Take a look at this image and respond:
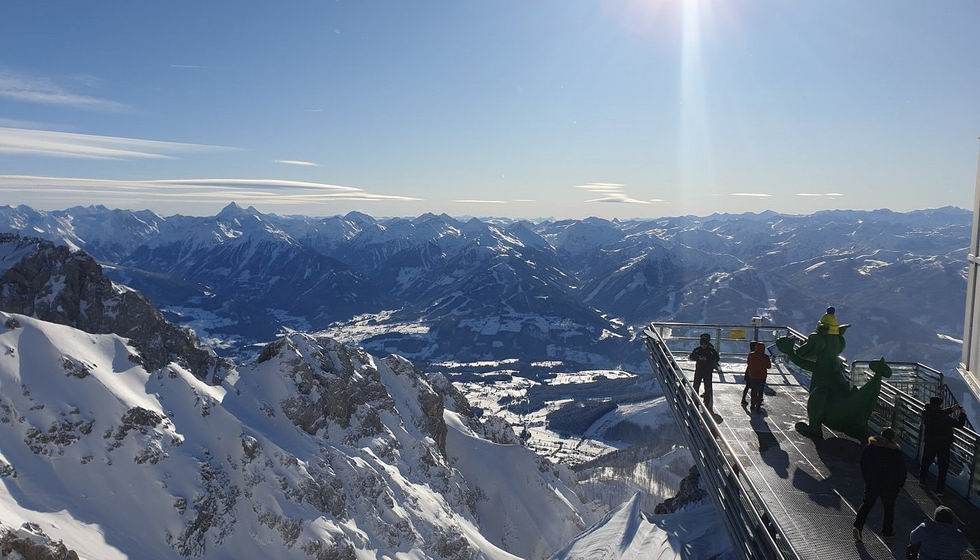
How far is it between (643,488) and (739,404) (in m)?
118

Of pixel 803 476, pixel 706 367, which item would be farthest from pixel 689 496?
pixel 803 476

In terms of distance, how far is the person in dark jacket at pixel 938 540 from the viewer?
8.84m

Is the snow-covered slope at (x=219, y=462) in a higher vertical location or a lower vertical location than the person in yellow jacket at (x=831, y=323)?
lower

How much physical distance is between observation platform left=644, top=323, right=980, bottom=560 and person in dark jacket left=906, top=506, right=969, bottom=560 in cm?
68

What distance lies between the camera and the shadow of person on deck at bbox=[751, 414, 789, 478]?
505 inches

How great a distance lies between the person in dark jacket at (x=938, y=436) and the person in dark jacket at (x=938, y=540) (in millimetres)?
3388

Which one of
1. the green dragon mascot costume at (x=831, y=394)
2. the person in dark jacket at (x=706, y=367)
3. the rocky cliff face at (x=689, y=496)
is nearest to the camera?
the green dragon mascot costume at (x=831, y=394)

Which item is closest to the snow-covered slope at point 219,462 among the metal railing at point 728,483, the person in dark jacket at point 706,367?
the metal railing at point 728,483

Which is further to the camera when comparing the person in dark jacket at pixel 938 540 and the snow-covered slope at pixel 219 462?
the snow-covered slope at pixel 219 462

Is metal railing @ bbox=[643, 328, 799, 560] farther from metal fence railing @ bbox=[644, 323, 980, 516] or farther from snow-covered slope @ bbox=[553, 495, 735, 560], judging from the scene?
snow-covered slope @ bbox=[553, 495, 735, 560]

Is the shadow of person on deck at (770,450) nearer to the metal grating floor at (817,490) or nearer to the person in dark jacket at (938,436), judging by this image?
the metal grating floor at (817,490)

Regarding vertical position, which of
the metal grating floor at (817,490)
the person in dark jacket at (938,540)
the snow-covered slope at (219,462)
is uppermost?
the person in dark jacket at (938,540)

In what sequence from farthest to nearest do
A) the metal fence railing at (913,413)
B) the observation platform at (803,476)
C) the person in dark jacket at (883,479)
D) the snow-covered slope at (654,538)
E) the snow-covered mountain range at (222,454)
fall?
1. the snow-covered mountain range at (222,454)
2. the snow-covered slope at (654,538)
3. the metal fence railing at (913,413)
4. the person in dark jacket at (883,479)
5. the observation platform at (803,476)

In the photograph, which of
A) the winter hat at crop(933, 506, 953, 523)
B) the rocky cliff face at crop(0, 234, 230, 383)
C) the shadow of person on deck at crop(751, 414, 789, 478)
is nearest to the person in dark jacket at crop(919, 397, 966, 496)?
the shadow of person on deck at crop(751, 414, 789, 478)
